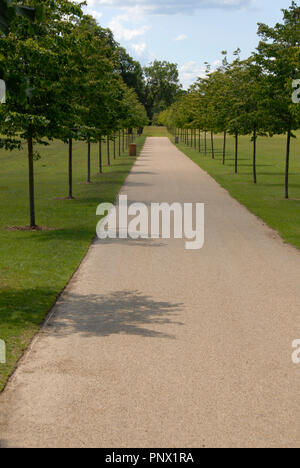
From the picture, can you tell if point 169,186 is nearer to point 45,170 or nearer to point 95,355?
point 45,170

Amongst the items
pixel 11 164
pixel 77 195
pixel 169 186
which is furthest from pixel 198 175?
pixel 11 164

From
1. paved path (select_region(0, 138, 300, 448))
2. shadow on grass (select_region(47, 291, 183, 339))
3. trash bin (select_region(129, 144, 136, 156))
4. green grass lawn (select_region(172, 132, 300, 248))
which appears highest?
trash bin (select_region(129, 144, 136, 156))

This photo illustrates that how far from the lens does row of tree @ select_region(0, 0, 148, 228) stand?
863 centimetres

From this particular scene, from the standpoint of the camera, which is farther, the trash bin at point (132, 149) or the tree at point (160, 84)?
the tree at point (160, 84)

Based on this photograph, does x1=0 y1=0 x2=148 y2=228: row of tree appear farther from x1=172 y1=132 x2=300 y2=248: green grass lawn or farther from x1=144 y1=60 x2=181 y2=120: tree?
x1=144 y1=60 x2=181 y2=120: tree

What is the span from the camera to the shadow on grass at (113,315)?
8.47 m

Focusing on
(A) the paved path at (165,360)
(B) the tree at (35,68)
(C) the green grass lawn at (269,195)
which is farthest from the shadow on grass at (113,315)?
(C) the green grass lawn at (269,195)

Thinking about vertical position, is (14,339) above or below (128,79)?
below

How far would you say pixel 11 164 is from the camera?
2040 inches

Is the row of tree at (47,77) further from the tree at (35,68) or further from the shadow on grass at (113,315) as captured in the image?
the shadow on grass at (113,315)

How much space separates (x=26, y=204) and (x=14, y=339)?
16073mm

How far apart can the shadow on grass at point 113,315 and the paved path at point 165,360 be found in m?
0.02

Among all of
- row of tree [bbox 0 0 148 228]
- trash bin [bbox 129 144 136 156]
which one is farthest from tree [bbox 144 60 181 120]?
row of tree [bbox 0 0 148 228]

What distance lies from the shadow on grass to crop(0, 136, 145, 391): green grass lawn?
1.13 ft
